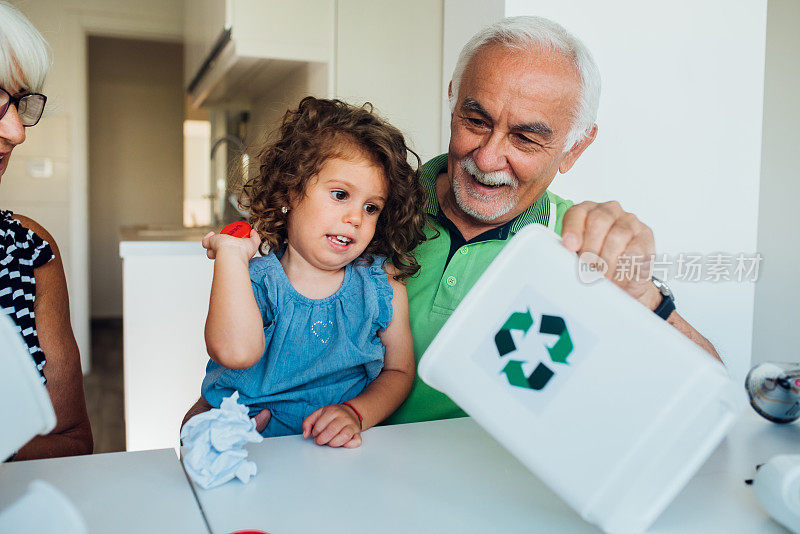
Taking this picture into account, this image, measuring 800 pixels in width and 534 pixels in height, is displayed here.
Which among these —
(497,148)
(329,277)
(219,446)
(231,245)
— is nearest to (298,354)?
(329,277)

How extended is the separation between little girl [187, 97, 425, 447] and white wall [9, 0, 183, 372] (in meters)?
3.53

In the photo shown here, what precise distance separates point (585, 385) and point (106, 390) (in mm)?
4084

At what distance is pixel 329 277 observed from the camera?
1.23 metres

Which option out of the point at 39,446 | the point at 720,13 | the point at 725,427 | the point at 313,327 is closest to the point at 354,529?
the point at 725,427

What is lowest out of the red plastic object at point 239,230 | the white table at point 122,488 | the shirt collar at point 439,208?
the white table at point 122,488

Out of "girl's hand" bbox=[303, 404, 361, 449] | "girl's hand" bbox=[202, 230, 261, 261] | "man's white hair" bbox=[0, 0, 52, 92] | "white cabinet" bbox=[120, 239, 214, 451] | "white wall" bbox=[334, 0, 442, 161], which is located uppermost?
"white wall" bbox=[334, 0, 442, 161]

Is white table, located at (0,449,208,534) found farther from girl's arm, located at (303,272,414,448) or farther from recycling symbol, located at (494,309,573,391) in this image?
recycling symbol, located at (494,309,573,391)

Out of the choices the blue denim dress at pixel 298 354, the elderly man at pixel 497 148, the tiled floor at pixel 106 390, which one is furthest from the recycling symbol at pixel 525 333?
the tiled floor at pixel 106 390

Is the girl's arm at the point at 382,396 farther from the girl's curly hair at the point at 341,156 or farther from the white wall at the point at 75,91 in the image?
the white wall at the point at 75,91

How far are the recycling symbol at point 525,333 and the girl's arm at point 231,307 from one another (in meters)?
0.49

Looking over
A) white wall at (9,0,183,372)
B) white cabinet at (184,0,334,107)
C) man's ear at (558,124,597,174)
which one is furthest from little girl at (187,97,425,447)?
white wall at (9,0,183,372)

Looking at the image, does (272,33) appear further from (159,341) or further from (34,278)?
(34,278)

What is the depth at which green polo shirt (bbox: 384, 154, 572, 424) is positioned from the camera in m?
1.29

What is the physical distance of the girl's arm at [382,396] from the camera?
0.87 metres
